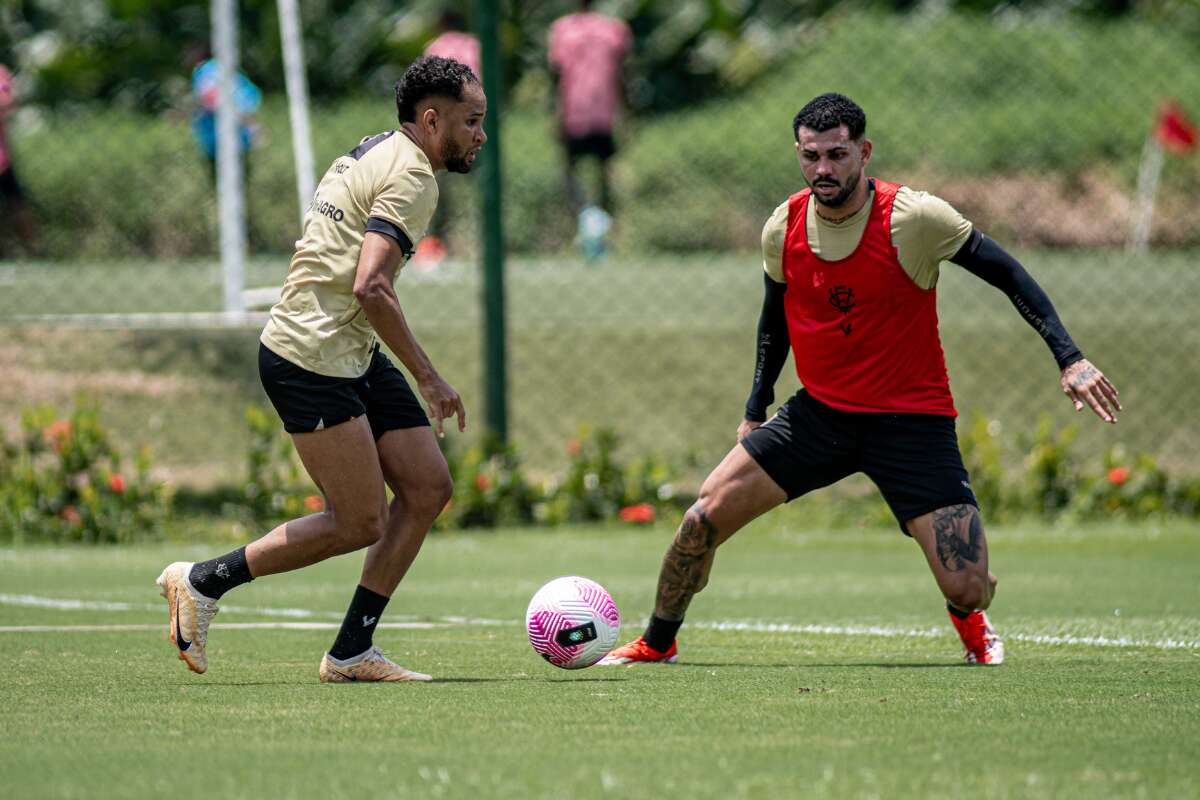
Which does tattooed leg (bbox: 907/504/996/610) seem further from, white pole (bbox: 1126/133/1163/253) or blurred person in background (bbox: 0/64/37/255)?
white pole (bbox: 1126/133/1163/253)

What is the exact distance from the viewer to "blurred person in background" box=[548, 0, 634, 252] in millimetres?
18672

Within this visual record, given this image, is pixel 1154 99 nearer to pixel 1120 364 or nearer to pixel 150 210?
pixel 1120 364

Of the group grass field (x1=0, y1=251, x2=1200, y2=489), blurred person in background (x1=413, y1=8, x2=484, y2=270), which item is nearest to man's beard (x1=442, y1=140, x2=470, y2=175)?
grass field (x1=0, y1=251, x2=1200, y2=489)

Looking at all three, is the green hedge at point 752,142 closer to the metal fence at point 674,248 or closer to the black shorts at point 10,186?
the metal fence at point 674,248

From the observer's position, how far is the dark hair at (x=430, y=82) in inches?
255

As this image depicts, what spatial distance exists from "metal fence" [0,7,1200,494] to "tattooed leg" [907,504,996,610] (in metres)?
5.86

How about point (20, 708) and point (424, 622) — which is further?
point (424, 622)

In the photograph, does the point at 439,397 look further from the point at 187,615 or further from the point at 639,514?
the point at 639,514

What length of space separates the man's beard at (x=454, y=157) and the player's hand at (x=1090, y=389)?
7.07 ft

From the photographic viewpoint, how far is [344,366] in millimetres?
6441

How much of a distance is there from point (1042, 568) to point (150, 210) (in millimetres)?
12419

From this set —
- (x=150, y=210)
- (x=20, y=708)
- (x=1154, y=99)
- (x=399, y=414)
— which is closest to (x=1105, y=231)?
(x=1154, y=99)

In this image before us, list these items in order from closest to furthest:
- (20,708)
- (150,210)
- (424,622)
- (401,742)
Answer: (401,742)
(20,708)
(424,622)
(150,210)

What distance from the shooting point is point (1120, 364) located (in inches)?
583
